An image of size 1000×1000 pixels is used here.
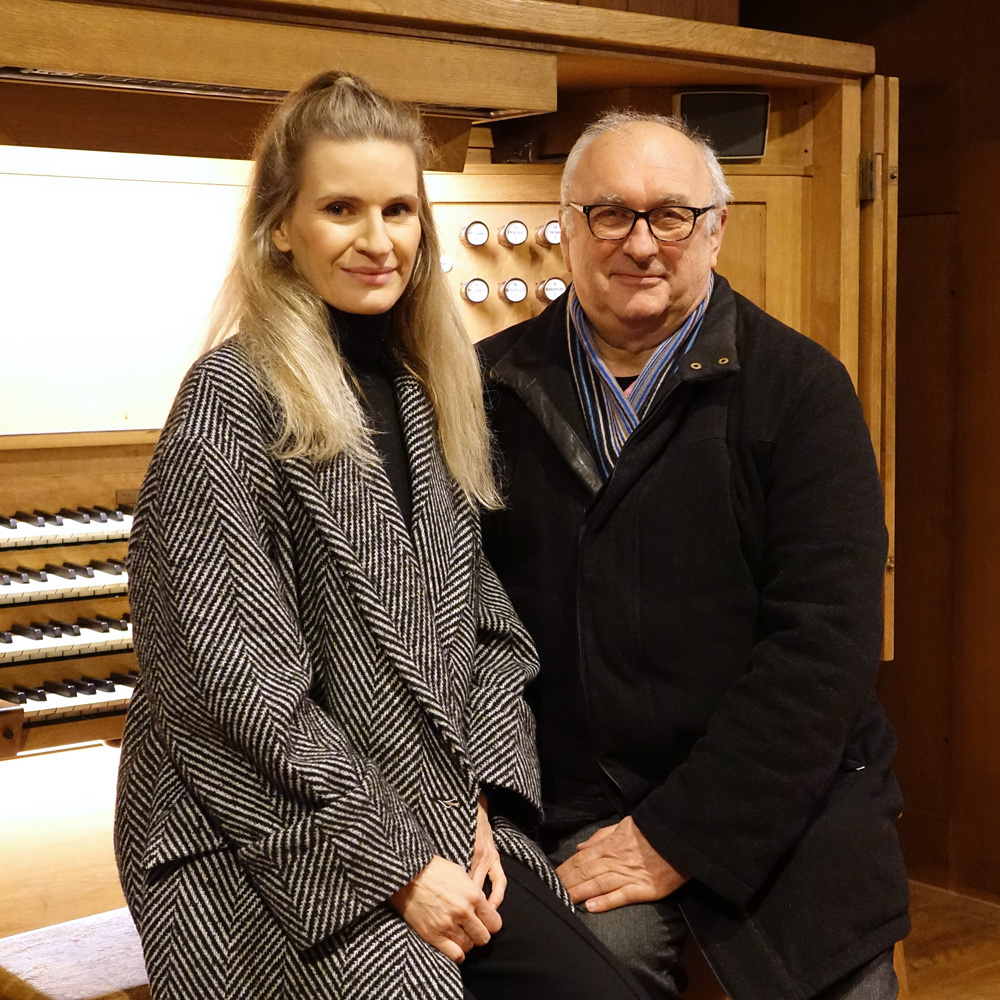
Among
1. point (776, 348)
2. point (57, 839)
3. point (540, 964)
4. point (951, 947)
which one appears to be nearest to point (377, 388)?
point (776, 348)

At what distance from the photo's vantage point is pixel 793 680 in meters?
1.95

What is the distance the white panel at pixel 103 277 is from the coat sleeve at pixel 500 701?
135 centimetres

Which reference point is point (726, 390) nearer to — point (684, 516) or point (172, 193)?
point (684, 516)

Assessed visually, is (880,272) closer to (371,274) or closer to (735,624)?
(735,624)

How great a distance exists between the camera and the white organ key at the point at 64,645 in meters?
3.01

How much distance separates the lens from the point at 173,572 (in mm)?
1673

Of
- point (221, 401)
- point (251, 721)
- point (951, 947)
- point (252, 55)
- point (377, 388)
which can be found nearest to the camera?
point (251, 721)

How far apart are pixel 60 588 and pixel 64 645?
0.14m

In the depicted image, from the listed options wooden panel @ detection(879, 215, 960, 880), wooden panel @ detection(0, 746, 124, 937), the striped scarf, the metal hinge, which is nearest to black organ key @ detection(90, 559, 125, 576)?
wooden panel @ detection(0, 746, 124, 937)

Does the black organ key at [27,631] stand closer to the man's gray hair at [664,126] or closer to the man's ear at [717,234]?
the man's gray hair at [664,126]

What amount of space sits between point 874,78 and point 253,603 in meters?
2.23

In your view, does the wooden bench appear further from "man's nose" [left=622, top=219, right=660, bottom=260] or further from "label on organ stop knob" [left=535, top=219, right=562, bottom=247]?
"label on organ stop knob" [left=535, top=219, right=562, bottom=247]

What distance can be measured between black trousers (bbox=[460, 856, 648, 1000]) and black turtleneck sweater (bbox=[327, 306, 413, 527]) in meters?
0.59

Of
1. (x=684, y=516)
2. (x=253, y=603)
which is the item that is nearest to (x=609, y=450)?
(x=684, y=516)
